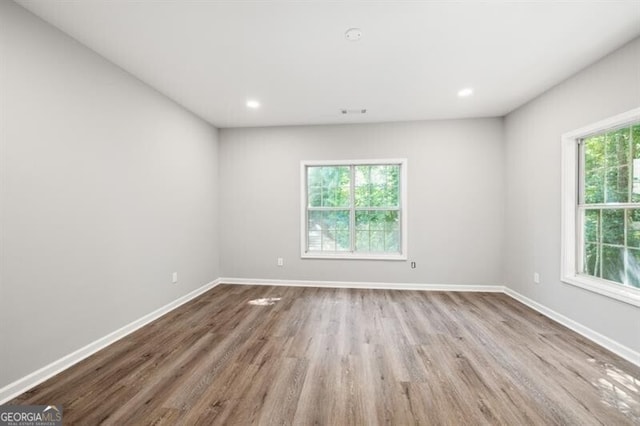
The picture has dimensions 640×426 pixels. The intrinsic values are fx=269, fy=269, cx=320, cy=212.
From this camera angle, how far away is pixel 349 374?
6.73 feet

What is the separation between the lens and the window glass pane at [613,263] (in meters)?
2.49

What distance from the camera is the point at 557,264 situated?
3.06 m

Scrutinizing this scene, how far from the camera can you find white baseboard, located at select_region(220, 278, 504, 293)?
4188mm

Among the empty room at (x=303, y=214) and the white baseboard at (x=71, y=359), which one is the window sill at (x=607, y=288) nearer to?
the empty room at (x=303, y=214)

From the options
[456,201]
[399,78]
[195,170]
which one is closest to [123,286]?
[195,170]

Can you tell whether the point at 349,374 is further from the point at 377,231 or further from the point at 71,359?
the point at 377,231

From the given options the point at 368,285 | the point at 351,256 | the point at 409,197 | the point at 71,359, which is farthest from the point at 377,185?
the point at 71,359

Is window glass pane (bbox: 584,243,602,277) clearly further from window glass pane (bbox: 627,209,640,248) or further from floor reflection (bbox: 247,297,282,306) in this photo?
floor reflection (bbox: 247,297,282,306)

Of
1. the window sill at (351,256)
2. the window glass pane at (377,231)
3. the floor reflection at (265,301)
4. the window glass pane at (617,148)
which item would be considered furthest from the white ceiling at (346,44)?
the floor reflection at (265,301)

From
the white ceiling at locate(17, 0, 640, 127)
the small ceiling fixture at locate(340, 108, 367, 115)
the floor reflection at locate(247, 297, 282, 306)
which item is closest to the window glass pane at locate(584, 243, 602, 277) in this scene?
the white ceiling at locate(17, 0, 640, 127)

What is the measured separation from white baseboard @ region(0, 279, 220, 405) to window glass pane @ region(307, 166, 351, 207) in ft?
8.52

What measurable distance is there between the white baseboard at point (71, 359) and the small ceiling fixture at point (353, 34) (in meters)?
3.43

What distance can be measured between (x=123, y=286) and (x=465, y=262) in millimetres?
4515

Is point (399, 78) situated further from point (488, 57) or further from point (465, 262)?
point (465, 262)
